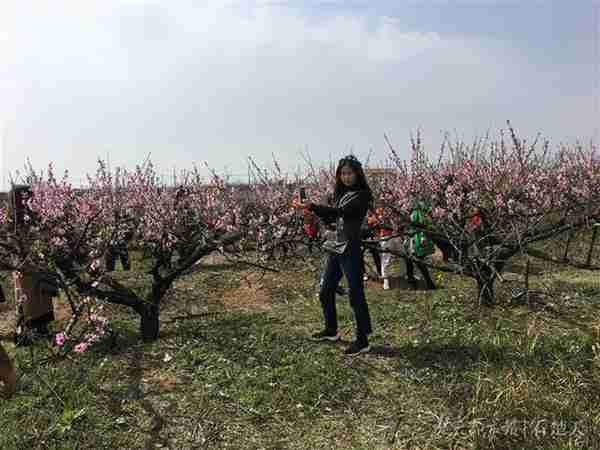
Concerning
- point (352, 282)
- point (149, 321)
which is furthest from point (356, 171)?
point (149, 321)

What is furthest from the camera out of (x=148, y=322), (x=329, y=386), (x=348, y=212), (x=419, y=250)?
(x=419, y=250)

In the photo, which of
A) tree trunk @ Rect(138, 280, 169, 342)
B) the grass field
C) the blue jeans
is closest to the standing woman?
the blue jeans

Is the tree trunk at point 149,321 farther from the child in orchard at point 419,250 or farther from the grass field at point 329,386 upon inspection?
the child in orchard at point 419,250

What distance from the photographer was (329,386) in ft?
14.2

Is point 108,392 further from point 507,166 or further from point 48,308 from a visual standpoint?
point 507,166

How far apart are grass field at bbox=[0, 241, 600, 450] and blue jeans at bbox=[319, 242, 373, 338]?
0.40 metres

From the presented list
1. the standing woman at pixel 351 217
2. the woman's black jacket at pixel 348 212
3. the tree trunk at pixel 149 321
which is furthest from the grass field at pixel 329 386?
the woman's black jacket at pixel 348 212

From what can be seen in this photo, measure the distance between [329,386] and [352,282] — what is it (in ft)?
3.34

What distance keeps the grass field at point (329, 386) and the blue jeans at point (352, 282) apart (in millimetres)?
399

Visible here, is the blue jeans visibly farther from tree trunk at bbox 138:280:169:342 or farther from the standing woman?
tree trunk at bbox 138:280:169:342

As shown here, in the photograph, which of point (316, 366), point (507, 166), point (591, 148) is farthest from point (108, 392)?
point (591, 148)

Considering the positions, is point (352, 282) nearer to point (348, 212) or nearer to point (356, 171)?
point (348, 212)

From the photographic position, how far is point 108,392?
4.39 m

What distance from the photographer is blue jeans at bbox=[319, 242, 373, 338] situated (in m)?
4.76
